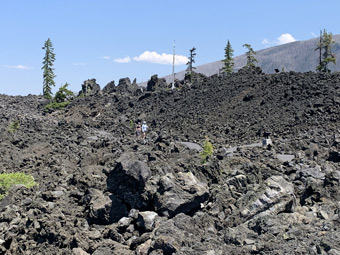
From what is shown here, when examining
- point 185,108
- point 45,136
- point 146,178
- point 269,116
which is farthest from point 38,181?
point 185,108

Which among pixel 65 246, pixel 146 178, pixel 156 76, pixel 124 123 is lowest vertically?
pixel 65 246

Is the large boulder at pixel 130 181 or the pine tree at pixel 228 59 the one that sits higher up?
the pine tree at pixel 228 59

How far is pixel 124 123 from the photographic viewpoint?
51.2 m

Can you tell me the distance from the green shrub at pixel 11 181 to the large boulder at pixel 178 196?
9.18 metres

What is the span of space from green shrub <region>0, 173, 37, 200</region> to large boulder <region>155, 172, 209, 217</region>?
361 inches

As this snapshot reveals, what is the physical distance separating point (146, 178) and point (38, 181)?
393 inches

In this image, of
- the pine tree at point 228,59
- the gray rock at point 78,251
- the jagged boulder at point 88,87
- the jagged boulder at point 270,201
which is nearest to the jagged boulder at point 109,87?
Result: the jagged boulder at point 88,87

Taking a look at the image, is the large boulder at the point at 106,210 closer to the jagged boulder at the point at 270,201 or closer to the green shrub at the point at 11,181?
the jagged boulder at the point at 270,201

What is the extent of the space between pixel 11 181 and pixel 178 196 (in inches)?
430

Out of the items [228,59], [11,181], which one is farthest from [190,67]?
[11,181]

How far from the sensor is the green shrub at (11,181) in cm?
1984

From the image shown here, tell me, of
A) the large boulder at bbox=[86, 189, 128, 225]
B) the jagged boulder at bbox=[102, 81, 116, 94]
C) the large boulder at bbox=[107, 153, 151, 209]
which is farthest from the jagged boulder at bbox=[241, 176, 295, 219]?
the jagged boulder at bbox=[102, 81, 116, 94]

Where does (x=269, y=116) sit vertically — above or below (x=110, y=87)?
below

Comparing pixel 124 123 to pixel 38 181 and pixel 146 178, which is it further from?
pixel 146 178
